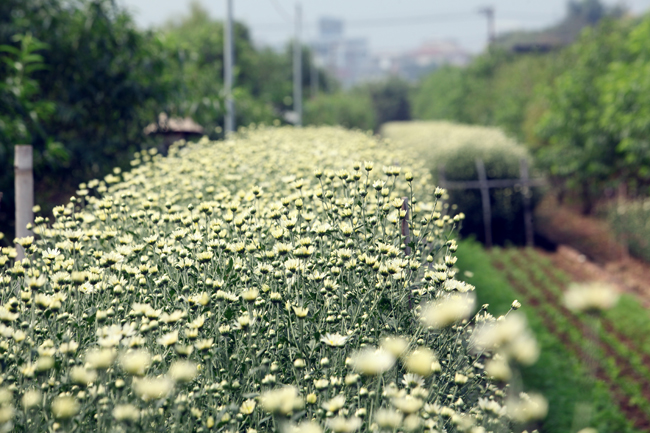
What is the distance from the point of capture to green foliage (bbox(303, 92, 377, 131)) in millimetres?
29016

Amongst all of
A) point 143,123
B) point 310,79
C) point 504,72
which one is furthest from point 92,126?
point 310,79

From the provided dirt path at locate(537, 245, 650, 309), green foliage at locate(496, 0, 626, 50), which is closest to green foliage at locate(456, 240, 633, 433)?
dirt path at locate(537, 245, 650, 309)

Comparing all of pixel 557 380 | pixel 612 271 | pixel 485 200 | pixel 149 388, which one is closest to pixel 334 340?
pixel 149 388

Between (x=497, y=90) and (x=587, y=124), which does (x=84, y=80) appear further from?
(x=497, y=90)

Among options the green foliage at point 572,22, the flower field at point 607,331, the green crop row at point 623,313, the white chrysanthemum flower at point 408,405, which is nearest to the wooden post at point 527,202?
the green crop row at point 623,313

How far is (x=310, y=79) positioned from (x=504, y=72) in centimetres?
2135

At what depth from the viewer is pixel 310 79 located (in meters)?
45.4

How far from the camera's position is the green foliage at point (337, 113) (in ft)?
95.2

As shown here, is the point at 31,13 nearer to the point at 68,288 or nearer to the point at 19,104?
the point at 19,104

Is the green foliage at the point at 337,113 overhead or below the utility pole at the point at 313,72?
below

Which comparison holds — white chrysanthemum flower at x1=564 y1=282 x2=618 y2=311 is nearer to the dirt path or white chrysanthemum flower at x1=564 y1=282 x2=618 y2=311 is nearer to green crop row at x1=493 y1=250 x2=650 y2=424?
green crop row at x1=493 y1=250 x2=650 y2=424

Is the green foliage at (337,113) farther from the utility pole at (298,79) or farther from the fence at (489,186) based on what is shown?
the fence at (489,186)

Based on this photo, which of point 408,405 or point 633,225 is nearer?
point 408,405

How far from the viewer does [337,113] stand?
33.2 meters
